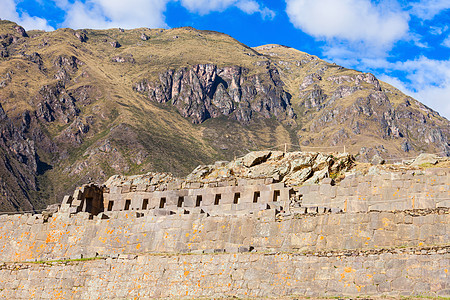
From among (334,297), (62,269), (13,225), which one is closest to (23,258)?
(13,225)

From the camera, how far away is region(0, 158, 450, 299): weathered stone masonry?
22.6 metres

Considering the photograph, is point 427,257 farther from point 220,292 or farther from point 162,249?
point 162,249

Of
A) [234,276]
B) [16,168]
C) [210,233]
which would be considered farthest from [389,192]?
[16,168]

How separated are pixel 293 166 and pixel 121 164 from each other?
123833mm

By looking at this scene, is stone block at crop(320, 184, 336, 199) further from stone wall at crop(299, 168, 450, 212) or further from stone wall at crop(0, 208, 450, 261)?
stone wall at crop(0, 208, 450, 261)

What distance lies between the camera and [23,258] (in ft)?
121

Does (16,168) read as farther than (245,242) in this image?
Yes

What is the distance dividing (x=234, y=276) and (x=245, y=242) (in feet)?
13.8

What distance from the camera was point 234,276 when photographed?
25328 millimetres

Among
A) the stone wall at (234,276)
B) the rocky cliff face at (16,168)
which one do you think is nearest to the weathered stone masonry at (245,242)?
the stone wall at (234,276)

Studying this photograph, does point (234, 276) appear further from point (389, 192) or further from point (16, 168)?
point (16, 168)

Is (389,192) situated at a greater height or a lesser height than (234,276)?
greater

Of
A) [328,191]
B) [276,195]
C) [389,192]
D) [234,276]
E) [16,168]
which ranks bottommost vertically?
[234,276]

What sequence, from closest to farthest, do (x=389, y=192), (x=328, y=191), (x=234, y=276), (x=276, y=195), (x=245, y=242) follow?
(x=234, y=276) < (x=245, y=242) < (x=389, y=192) < (x=328, y=191) < (x=276, y=195)
